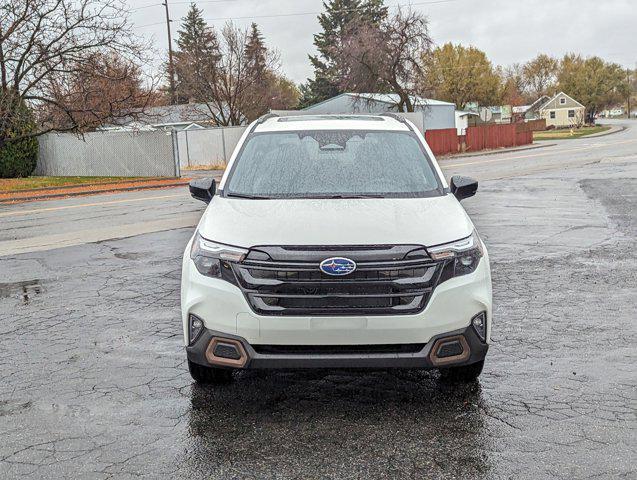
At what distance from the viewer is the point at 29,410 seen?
4453mm

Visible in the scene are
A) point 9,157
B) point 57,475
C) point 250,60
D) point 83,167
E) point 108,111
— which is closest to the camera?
point 57,475

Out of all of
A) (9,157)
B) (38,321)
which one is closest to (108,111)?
(9,157)

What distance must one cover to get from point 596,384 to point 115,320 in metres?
4.16

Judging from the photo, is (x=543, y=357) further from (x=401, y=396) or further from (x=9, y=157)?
(x=9, y=157)

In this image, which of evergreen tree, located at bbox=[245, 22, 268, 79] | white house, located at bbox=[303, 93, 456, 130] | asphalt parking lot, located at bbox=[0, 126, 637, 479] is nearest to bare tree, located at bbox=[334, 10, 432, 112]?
white house, located at bbox=[303, 93, 456, 130]

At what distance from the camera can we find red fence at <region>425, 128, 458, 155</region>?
44.6 metres

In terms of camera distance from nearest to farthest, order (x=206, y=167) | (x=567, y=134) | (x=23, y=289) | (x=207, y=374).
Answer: (x=207, y=374), (x=23, y=289), (x=206, y=167), (x=567, y=134)

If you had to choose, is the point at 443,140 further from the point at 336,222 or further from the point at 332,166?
the point at 336,222

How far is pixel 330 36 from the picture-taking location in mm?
83500

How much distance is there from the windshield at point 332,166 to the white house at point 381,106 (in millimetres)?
45549

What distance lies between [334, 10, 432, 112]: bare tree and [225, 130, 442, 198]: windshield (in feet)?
149

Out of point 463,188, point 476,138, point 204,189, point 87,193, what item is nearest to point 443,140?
point 476,138

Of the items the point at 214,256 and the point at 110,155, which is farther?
the point at 110,155

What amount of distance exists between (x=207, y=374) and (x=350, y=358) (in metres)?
1.09
